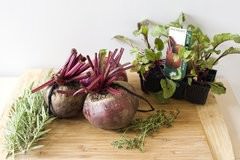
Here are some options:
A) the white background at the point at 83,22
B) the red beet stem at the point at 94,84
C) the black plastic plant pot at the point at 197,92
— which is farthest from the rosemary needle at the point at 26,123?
the black plastic plant pot at the point at 197,92

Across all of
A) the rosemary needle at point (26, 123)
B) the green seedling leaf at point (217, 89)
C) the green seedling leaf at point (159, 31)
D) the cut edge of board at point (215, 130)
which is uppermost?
the green seedling leaf at point (159, 31)

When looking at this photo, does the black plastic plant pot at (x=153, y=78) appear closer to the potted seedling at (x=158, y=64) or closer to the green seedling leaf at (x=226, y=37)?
the potted seedling at (x=158, y=64)

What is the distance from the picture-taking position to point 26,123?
0.76 meters

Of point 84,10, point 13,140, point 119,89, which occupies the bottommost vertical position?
point 13,140

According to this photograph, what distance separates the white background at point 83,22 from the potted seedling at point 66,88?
0.63 feet

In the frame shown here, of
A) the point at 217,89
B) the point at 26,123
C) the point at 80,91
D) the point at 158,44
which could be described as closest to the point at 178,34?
the point at 158,44

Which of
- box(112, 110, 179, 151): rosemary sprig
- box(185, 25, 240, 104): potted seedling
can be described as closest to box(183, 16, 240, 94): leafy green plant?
box(185, 25, 240, 104): potted seedling

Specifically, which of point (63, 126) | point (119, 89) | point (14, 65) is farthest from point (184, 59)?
point (14, 65)

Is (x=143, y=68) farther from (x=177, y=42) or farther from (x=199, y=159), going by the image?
(x=199, y=159)

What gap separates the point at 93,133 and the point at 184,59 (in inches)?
10.0

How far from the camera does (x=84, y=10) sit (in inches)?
37.8

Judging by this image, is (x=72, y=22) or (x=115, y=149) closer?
(x=115, y=149)

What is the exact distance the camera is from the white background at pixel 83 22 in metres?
0.95

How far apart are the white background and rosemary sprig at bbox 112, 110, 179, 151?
203 millimetres
